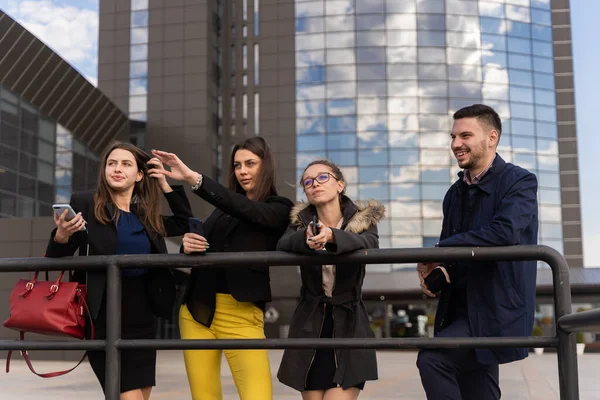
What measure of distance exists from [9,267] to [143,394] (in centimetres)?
87

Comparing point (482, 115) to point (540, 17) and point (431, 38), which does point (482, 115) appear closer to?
point (431, 38)

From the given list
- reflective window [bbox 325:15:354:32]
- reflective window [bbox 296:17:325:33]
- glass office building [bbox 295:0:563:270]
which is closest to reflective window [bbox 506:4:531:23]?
glass office building [bbox 295:0:563:270]

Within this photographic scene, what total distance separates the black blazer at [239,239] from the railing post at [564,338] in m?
1.42

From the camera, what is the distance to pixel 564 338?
2.85 m

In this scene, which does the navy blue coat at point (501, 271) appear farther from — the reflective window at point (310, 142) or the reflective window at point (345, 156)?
the reflective window at point (310, 142)

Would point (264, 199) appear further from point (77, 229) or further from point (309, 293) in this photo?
point (77, 229)

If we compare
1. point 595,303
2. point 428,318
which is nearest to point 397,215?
point 428,318

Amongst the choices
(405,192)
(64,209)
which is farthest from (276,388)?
(405,192)

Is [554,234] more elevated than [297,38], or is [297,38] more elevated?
[297,38]

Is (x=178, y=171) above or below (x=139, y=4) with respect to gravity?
below

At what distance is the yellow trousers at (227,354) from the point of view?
372cm

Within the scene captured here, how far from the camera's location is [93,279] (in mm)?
3488

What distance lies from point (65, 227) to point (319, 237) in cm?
113

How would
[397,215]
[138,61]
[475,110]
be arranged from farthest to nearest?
[138,61], [397,215], [475,110]
